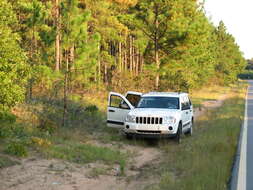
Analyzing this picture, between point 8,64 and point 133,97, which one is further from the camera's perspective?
point 133,97

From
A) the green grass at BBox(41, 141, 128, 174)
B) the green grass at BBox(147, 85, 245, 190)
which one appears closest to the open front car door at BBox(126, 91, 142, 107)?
the green grass at BBox(147, 85, 245, 190)

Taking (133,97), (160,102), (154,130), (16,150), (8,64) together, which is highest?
(8,64)

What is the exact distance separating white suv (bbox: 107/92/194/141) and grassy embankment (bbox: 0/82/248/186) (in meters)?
0.54

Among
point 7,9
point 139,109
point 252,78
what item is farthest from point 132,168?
point 252,78

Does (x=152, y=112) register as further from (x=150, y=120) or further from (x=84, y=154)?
(x=84, y=154)

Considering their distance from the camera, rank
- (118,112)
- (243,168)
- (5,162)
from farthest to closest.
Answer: (118,112) < (243,168) < (5,162)

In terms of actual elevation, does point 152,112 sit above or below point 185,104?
below

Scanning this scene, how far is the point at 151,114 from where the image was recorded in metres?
12.6

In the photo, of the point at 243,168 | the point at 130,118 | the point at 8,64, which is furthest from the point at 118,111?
the point at 8,64

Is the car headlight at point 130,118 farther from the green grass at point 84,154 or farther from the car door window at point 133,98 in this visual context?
the car door window at point 133,98

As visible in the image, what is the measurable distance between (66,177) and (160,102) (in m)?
6.20

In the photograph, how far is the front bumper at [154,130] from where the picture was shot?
12402 mm

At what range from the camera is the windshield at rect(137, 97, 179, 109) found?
45.3 ft

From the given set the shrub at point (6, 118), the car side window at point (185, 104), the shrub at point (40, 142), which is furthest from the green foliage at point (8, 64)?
the car side window at point (185, 104)
